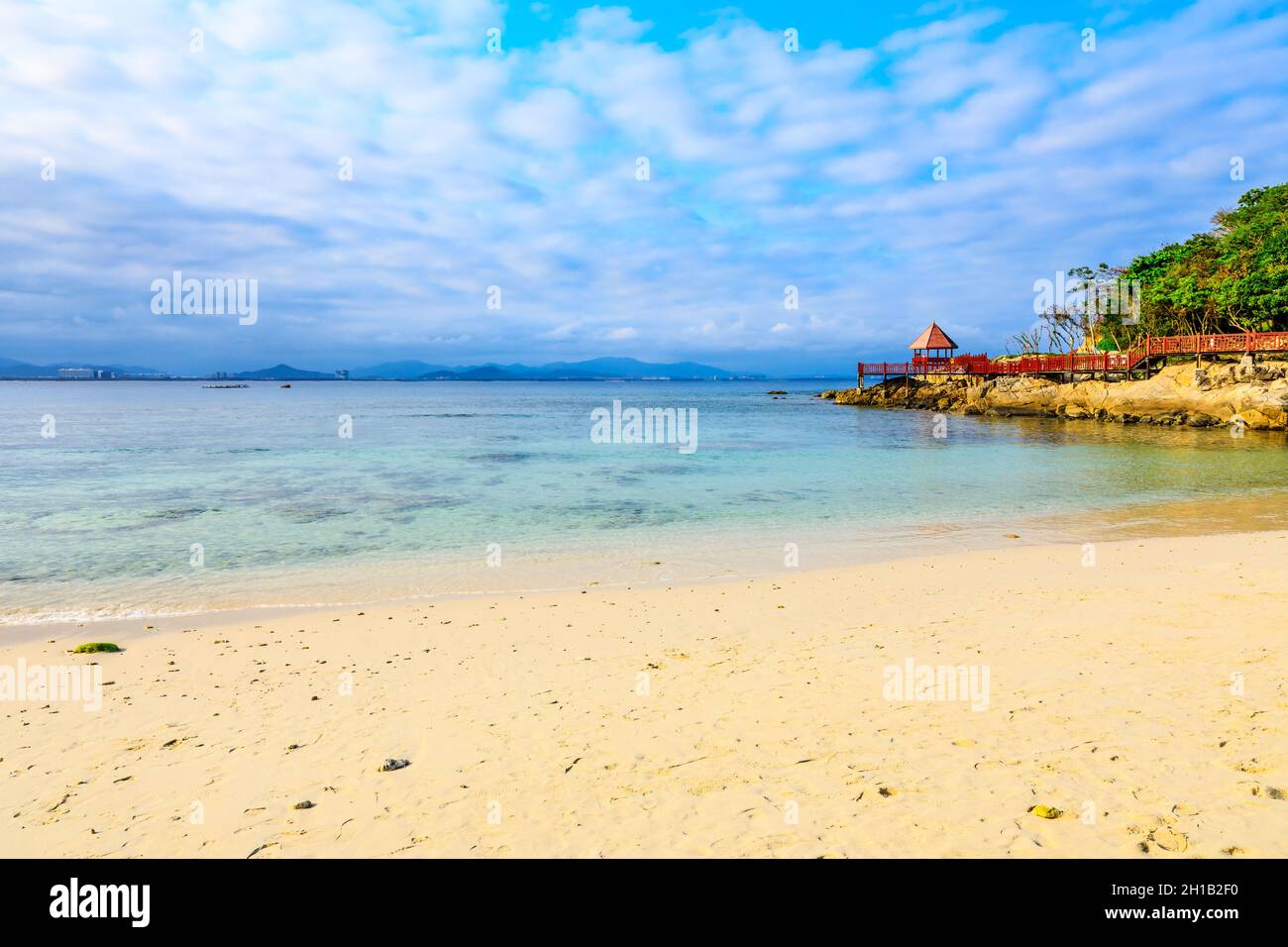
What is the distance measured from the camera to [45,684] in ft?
24.4

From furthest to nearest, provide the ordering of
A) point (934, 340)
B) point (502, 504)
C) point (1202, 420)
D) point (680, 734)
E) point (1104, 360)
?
point (934, 340)
point (1104, 360)
point (1202, 420)
point (502, 504)
point (680, 734)

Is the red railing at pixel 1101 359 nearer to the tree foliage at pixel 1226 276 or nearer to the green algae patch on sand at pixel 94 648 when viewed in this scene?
the tree foliage at pixel 1226 276

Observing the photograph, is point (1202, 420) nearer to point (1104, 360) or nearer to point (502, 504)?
point (1104, 360)

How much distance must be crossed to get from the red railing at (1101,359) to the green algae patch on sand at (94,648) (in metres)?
55.7

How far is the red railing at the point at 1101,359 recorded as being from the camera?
42.8 metres

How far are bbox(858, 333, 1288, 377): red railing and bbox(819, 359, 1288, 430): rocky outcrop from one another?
4.22ft

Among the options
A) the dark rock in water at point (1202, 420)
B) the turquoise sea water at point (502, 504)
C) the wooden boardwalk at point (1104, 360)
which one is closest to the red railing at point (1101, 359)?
the wooden boardwalk at point (1104, 360)

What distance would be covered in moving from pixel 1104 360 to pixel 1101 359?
1.75ft

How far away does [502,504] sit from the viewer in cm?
2053

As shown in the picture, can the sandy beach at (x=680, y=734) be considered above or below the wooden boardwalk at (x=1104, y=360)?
below

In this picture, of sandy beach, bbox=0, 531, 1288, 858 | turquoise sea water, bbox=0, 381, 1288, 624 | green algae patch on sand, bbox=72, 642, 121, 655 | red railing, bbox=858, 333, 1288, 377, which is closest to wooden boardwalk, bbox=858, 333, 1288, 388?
red railing, bbox=858, 333, 1288, 377

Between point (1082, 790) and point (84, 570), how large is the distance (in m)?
15.7

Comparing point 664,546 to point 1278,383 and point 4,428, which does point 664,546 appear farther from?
point 4,428

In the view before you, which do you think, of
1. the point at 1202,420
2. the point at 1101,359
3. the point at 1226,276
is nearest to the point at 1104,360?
the point at 1101,359
